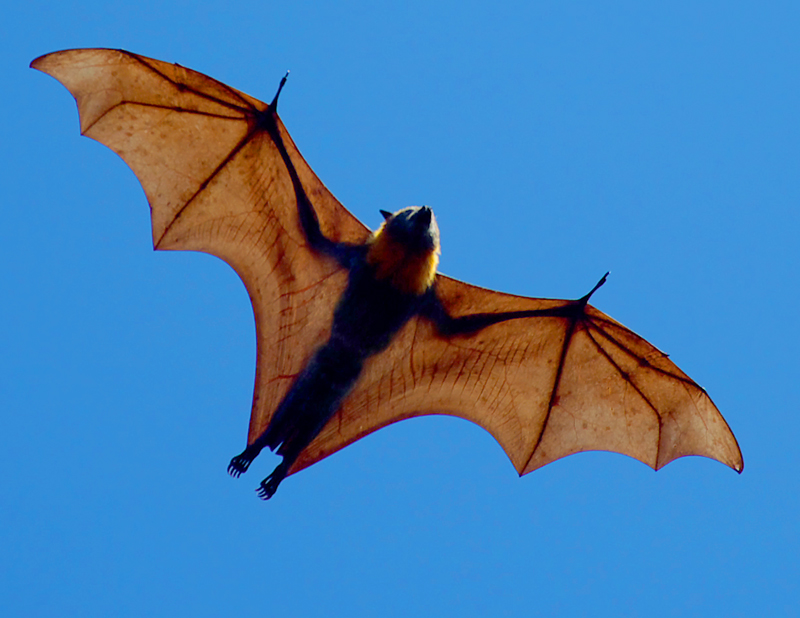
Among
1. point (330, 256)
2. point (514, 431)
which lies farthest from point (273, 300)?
point (514, 431)

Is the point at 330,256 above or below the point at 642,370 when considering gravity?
below

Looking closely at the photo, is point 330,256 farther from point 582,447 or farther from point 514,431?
point 582,447

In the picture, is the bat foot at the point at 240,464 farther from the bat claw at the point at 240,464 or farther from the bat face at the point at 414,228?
the bat face at the point at 414,228

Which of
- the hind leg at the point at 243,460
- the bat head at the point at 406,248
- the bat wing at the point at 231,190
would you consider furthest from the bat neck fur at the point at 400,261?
the hind leg at the point at 243,460

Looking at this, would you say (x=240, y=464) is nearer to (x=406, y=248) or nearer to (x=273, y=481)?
(x=273, y=481)

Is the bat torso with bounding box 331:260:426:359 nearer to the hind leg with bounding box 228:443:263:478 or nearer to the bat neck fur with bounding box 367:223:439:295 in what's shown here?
the bat neck fur with bounding box 367:223:439:295

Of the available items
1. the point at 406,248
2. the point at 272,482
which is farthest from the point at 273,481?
the point at 406,248
